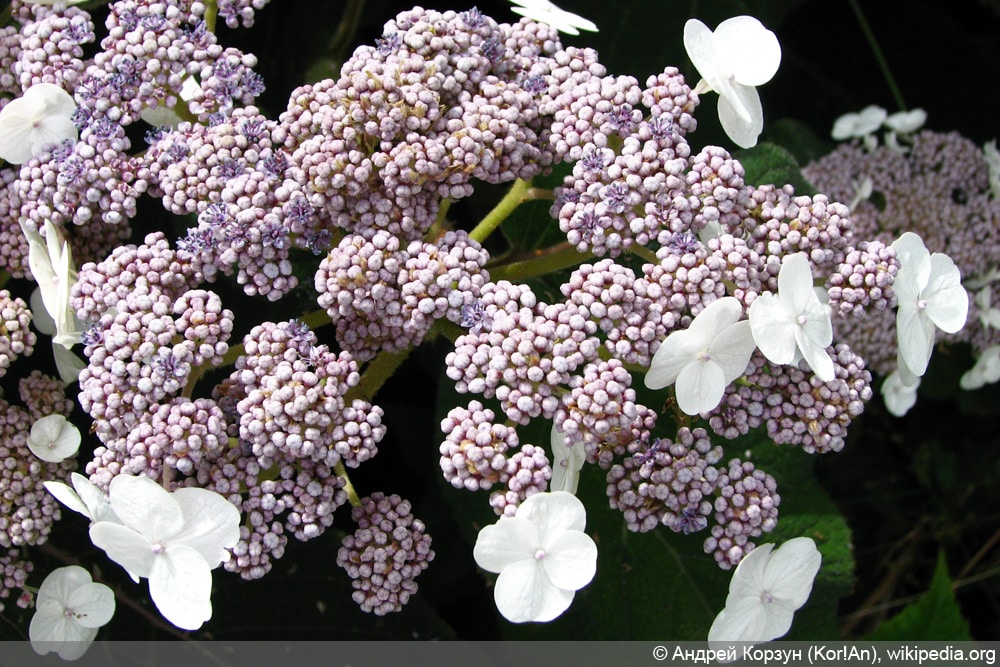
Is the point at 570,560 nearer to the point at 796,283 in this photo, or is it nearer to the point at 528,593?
the point at 528,593

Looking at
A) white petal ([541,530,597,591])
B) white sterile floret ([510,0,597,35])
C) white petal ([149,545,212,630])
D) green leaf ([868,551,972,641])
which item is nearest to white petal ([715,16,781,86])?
white sterile floret ([510,0,597,35])

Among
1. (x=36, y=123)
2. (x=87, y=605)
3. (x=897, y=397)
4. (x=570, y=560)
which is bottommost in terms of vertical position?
(x=897, y=397)

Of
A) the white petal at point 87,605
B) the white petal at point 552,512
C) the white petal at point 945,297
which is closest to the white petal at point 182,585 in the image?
the white petal at point 87,605

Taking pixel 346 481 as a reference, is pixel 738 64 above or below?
above

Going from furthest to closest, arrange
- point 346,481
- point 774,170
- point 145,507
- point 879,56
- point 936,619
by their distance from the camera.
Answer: point 879,56, point 936,619, point 774,170, point 346,481, point 145,507

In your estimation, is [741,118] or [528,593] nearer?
[528,593]

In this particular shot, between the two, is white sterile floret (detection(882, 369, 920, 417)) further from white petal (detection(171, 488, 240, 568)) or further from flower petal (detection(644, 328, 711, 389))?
white petal (detection(171, 488, 240, 568))

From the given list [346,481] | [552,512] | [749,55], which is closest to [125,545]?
[346,481]
